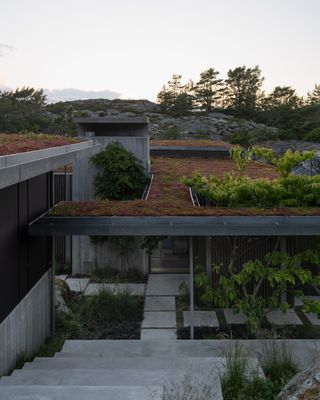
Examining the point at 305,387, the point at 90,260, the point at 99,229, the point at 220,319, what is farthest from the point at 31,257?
the point at 90,260

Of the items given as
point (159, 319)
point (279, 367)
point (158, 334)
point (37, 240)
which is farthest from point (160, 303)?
point (279, 367)

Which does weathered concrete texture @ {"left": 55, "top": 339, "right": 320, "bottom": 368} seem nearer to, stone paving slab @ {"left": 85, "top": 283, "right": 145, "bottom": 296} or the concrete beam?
the concrete beam

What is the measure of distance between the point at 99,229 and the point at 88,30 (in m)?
13.7

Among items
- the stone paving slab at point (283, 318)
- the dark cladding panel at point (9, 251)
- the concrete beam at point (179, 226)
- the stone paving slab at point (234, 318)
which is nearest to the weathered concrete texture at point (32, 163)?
the dark cladding panel at point (9, 251)

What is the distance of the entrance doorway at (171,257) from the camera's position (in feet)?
47.0

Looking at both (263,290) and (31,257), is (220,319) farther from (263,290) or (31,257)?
(31,257)

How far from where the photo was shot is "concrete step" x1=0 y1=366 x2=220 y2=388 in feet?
16.6

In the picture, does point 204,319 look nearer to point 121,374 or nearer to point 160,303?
point 160,303

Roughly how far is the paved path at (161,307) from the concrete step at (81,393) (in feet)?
15.7

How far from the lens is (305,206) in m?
9.16

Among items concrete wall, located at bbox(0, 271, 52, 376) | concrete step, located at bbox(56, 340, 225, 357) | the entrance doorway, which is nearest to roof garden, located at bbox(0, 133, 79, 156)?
concrete wall, located at bbox(0, 271, 52, 376)

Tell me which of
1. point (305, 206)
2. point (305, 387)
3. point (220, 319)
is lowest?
point (220, 319)

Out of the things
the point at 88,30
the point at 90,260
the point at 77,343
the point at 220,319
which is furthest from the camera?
the point at 88,30

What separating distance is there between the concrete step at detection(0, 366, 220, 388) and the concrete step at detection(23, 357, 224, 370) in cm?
36
